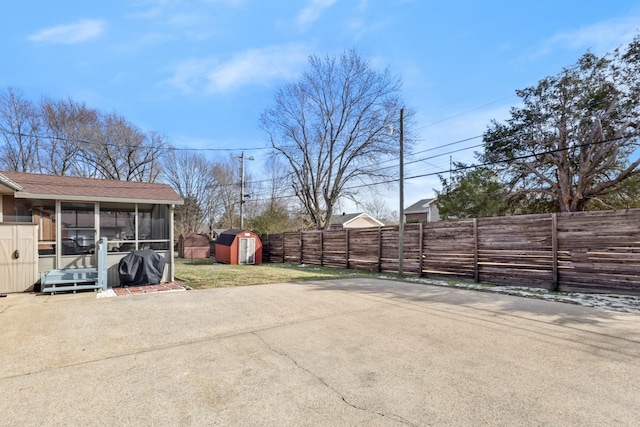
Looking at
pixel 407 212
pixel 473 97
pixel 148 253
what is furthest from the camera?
pixel 407 212

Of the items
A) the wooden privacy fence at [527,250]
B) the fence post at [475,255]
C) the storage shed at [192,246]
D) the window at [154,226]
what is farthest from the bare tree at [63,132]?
the fence post at [475,255]

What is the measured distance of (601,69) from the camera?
51.8ft

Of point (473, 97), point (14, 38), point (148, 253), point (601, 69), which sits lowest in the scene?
point (148, 253)

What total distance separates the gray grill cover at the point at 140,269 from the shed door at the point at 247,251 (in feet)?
29.5

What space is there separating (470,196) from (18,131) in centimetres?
2638

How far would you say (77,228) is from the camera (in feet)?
27.6

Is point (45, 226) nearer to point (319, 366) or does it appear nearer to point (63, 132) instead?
point (319, 366)

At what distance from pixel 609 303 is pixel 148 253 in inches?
408

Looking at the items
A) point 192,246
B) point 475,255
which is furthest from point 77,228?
point 192,246

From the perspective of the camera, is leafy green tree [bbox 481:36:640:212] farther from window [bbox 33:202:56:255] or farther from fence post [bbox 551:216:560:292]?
window [bbox 33:202:56:255]

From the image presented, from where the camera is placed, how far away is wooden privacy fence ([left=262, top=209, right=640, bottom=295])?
6.89 meters

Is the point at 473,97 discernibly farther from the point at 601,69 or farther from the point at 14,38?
the point at 14,38

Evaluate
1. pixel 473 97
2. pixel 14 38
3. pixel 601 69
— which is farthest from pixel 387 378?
pixel 601 69

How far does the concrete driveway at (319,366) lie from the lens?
91.8 inches
